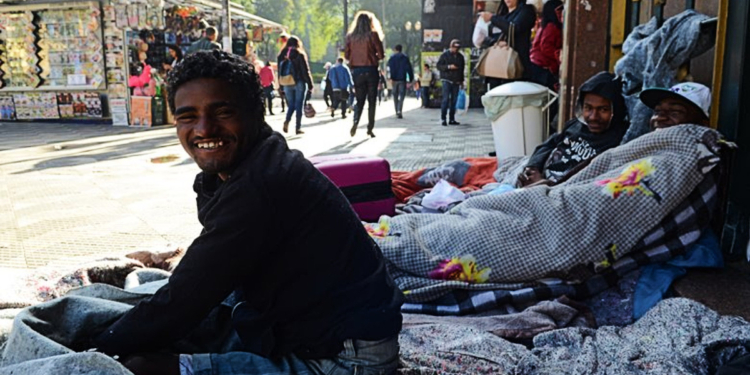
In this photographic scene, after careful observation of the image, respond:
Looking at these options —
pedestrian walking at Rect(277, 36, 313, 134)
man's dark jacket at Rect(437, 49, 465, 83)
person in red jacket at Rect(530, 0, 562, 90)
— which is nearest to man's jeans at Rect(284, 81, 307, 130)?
pedestrian walking at Rect(277, 36, 313, 134)

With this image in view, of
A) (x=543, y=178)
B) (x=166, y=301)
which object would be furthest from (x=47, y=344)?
(x=543, y=178)

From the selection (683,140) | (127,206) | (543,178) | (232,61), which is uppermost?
(232,61)

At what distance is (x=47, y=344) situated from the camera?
1.70 metres

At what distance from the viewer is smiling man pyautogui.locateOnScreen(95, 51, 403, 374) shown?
68.6 inches

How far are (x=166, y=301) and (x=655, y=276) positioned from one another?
2205mm

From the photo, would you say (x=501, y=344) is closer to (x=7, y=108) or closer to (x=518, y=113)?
(x=518, y=113)

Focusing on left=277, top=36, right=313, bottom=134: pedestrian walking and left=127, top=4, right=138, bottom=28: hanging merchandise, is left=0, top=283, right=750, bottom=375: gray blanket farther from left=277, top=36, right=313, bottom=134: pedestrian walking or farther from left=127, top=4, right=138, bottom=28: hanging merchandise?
left=127, top=4, right=138, bottom=28: hanging merchandise

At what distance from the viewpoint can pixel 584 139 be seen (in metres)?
4.49

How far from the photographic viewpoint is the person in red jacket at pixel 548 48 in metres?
7.23

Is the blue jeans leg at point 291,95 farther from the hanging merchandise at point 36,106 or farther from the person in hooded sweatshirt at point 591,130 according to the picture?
the person in hooded sweatshirt at point 591,130

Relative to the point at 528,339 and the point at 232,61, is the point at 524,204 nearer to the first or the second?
the point at 528,339

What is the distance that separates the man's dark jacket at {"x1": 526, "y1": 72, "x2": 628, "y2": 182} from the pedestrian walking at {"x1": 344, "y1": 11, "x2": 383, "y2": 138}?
5.12 m

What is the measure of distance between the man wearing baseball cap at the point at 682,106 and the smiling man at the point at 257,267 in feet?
7.31

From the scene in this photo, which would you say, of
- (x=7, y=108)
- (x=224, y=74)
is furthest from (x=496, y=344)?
(x=7, y=108)
